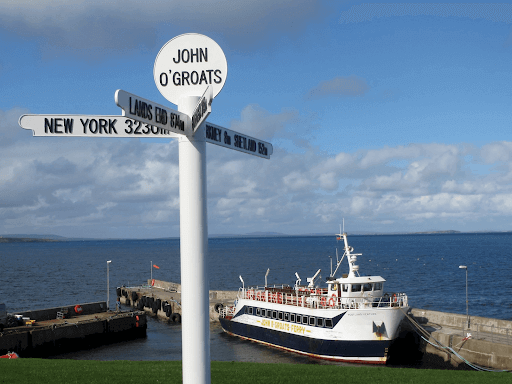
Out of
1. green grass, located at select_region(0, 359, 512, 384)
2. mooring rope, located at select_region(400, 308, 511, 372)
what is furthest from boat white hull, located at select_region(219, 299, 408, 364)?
green grass, located at select_region(0, 359, 512, 384)

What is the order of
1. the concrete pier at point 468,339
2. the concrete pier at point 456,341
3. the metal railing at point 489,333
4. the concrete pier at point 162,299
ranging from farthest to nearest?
the concrete pier at point 162,299 < the metal railing at point 489,333 < the concrete pier at point 456,341 < the concrete pier at point 468,339

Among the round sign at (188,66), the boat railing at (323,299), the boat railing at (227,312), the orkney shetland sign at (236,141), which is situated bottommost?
the boat railing at (227,312)

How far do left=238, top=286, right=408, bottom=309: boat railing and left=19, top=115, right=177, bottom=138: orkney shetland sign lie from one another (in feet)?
95.1

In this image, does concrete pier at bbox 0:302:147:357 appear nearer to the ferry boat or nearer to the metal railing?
the ferry boat

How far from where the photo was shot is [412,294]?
217ft

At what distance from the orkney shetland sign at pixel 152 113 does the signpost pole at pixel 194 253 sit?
0.63ft

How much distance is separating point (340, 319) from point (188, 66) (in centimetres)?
2956

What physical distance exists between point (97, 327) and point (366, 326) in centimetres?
2333

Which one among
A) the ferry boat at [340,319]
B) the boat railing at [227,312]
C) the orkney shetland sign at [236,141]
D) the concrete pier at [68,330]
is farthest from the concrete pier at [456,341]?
the orkney shetland sign at [236,141]

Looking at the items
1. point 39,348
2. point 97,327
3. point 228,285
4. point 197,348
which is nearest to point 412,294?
point 228,285

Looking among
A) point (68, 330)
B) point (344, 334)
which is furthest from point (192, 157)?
point (68, 330)

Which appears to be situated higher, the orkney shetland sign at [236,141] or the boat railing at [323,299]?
the orkney shetland sign at [236,141]

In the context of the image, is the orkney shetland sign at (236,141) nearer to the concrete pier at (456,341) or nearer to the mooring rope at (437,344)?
the concrete pier at (456,341)

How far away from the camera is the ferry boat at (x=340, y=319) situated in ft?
103
